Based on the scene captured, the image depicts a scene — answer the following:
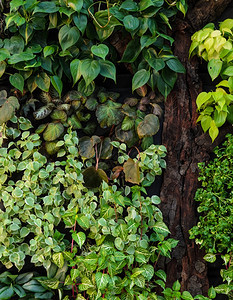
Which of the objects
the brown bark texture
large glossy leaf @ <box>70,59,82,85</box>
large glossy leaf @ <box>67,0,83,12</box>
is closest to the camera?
large glossy leaf @ <box>67,0,83,12</box>

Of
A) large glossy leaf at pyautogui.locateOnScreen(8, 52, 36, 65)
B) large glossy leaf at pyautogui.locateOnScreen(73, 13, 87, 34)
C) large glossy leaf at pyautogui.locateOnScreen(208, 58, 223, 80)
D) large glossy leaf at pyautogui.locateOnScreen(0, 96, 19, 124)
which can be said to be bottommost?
large glossy leaf at pyautogui.locateOnScreen(0, 96, 19, 124)

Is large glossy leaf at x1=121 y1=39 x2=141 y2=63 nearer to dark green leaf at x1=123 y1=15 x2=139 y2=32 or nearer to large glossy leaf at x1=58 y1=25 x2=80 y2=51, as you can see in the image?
dark green leaf at x1=123 y1=15 x2=139 y2=32

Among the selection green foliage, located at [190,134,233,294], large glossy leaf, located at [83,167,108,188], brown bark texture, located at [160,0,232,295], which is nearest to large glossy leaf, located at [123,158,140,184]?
large glossy leaf, located at [83,167,108,188]

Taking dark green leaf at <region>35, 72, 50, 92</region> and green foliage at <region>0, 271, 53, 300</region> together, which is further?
dark green leaf at <region>35, 72, 50, 92</region>

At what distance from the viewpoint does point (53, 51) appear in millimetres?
1867

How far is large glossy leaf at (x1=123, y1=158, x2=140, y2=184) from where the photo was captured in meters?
1.85

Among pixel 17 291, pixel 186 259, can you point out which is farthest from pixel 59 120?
pixel 186 259

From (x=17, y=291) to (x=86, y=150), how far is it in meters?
0.79

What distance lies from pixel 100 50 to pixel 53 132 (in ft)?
1.63

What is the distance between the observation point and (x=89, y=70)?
71.6 inches

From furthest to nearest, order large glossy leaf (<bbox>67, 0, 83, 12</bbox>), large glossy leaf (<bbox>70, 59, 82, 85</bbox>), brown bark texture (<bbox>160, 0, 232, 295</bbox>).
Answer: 1. brown bark texture (<bbox>160, 0, 232, 295</bbox>)
2. large glossy leaf (<bbox>70, 59, 82, 85</bbox>)
3. large glossy leaf (<bbox>67, 0, 83, 12</bbox>)

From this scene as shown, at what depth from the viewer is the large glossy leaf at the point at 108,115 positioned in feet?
6.36

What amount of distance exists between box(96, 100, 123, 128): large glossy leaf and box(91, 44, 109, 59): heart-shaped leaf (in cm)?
29

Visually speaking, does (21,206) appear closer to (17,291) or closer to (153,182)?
(17,291)
